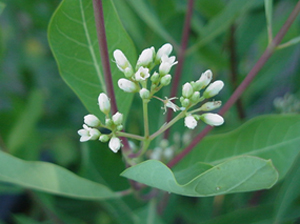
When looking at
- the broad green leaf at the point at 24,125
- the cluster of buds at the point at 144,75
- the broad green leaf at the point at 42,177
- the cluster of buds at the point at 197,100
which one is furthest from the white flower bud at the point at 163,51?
the broad green leaf at the point at 24,125

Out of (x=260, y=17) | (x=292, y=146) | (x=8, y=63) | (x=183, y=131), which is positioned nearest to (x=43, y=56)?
(x=8, y=63)

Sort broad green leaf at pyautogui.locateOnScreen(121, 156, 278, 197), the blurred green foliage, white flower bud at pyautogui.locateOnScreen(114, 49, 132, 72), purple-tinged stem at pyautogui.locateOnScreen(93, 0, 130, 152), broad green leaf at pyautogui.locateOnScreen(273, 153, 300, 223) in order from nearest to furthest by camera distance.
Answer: broad green leaf at pyautogui.locateOnScreen(121, 156, 278, 197) → purple-tinged stem at pyautogui.locateOnScreen(93, 0, 130, 152) → white flower bud at pyautogui.locateOnScreen(114, 49, 132, 72) → broad green leaf at pyautogui.locateOnScreen(273, 153, 300, 223) → the blurred green foliage

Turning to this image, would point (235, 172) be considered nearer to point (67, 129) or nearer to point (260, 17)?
point (260, 17)

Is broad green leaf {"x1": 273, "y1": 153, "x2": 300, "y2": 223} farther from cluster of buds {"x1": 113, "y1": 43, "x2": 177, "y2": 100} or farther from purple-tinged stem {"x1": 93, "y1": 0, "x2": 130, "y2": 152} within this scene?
purple-tinged stem {"x1": 93, "y1": 0, "x2": 130, "y2": 152}

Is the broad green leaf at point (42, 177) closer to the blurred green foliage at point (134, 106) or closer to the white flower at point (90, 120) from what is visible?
the white flower at point (90, 120)

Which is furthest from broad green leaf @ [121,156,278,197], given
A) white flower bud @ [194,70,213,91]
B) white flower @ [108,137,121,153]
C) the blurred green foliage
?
the blurred green foliage
